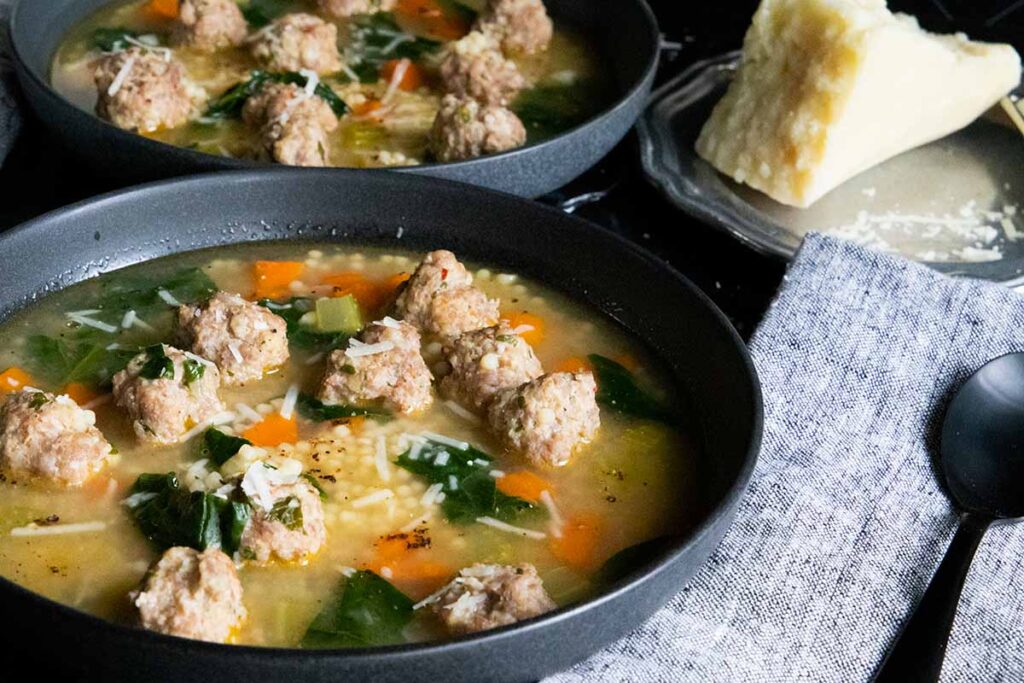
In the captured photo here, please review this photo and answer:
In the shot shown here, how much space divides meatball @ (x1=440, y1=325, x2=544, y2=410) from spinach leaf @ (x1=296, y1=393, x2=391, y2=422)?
146 mm

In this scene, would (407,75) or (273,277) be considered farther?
(407,75)

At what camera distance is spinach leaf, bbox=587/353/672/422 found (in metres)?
2.65

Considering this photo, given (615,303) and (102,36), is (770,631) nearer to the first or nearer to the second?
(615,303)

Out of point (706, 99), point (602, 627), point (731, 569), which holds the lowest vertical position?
point (706, 99)

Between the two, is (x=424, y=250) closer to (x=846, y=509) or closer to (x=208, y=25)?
(x=846, y=509)

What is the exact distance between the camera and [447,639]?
6.26 feet

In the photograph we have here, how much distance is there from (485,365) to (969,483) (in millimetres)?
949

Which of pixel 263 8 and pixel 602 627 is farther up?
pixel 602 627

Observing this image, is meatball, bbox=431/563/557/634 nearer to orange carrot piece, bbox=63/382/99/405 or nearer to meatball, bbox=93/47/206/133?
orange carrot piece, bbox=63/382/99/405

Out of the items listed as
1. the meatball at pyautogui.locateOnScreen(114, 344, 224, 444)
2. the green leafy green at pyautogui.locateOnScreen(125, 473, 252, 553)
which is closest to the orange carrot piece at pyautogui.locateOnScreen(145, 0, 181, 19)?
the meatball at pyautogui.locateOnScreen(114, 344, 224, 444)

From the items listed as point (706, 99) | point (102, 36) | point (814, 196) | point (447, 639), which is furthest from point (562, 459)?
point (102, 36)

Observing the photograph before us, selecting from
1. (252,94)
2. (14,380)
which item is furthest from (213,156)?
(14,380)

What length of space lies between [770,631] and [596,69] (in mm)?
2146

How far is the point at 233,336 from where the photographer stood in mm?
2594
